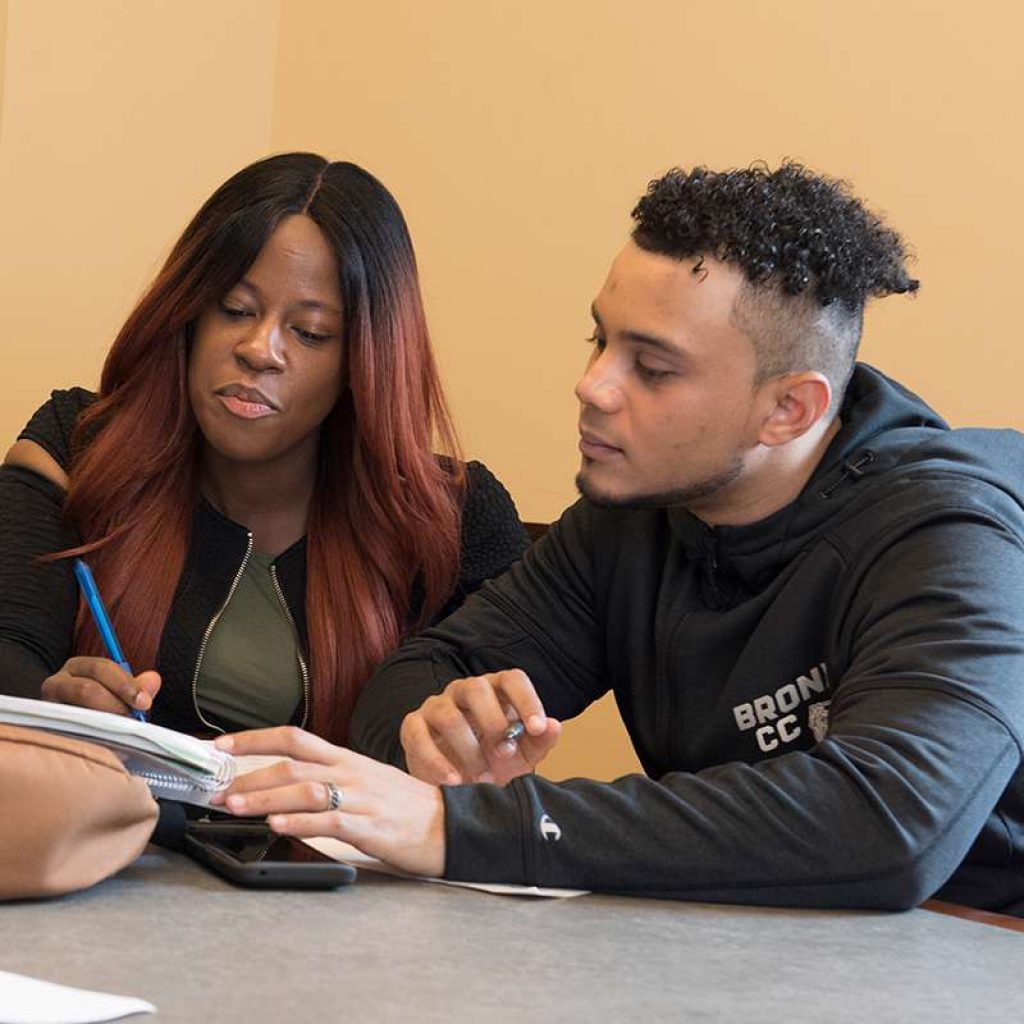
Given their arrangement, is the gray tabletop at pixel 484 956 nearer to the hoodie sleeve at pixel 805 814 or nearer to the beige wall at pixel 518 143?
the hoodie sleeve at pixel 805 814

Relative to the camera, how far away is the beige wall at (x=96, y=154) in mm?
2691

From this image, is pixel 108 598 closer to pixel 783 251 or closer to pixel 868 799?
pixel 783 251

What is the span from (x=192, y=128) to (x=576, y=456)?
0.90 m

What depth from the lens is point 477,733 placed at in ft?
4.47

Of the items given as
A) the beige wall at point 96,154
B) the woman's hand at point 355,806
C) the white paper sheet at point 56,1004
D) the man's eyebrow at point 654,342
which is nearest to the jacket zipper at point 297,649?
the man's eyebrow at point 654,342

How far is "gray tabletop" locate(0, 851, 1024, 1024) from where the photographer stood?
0.90 m

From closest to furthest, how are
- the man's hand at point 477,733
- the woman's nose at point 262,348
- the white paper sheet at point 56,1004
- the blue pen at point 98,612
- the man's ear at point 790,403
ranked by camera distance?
the white paper sheet at point 56,1004 < the man's hand at point 477,733 < the man's ear at point 790,403 < the blue pen at point 98,612 < the woman's nose at point 262,348

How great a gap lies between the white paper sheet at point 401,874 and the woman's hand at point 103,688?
332mm

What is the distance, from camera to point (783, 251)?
5.19 feet

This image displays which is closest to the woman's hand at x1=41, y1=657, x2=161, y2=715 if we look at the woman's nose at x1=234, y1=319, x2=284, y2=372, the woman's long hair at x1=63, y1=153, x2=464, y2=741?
the woman's long hair at x1=63, y1=153, x2=464, y2=741

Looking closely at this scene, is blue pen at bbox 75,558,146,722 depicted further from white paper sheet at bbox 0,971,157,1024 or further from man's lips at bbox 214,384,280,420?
white paper sheet at bbox 0,971,157,1024

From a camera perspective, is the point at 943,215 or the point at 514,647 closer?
the point at 514,647

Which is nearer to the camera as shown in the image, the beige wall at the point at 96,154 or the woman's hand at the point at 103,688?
the woman's hand at the point at 103,688

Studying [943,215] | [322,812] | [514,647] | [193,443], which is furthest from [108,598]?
[943,215]
